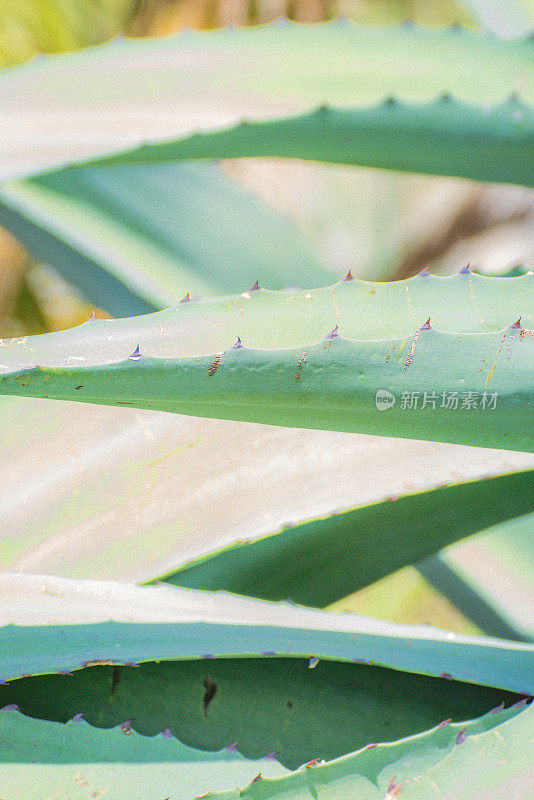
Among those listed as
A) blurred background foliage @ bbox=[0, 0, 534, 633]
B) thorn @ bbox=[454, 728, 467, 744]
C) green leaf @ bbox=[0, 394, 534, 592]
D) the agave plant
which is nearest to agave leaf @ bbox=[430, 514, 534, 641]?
the agave plant

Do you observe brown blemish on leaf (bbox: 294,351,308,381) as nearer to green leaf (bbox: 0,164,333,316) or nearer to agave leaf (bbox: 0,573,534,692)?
agave leaf (bbox: 0,573,534,692)

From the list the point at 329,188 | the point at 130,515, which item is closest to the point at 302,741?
the point at 130,515

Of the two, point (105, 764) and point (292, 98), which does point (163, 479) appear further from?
point (292, 98)

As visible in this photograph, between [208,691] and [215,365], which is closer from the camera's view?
[215,365]

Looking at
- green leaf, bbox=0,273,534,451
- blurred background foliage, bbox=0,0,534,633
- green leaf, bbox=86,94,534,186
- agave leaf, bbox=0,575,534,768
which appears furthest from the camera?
blurred background foliage, bbox=0,0,534,633

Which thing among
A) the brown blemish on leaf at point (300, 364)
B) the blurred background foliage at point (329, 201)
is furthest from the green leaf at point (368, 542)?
the blurred background foliage at point (329, 201)

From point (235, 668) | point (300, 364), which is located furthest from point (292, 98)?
point (235, 668)
